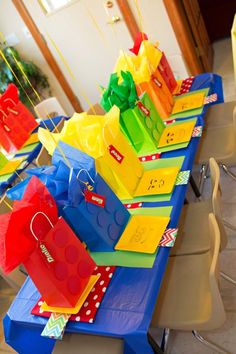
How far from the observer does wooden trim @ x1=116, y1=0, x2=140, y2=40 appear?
135 inches

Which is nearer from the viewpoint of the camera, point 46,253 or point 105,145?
point 46,253

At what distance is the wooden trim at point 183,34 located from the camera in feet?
10.8

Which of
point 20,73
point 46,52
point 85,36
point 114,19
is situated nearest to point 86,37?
point 85,36

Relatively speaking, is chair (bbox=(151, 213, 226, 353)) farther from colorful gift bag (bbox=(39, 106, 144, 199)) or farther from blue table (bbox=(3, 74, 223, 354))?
colorful gift bag (bbox=(39, 106, 144, 199))

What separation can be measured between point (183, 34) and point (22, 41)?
192 cm

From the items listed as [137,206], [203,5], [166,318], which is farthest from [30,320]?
[203,5]

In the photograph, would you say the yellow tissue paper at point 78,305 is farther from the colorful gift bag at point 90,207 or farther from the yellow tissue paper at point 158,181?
the yellow tissue paper at point 158,181

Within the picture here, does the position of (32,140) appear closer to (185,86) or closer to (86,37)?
(185,86)

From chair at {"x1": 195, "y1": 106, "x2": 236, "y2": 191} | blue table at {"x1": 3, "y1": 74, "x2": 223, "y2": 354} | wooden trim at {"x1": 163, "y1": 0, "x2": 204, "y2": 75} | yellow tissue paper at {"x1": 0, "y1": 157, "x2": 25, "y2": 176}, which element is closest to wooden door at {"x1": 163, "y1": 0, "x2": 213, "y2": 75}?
wooden trim at {"x1": 163, "y1": 0, "x2": 204, "y2": 75}

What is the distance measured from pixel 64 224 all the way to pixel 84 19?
3.12 m

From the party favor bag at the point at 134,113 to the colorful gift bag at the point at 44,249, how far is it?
2.32 feet

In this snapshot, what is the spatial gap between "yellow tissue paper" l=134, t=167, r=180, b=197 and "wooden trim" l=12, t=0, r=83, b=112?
291 cm

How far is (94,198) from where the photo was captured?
1.27 meters

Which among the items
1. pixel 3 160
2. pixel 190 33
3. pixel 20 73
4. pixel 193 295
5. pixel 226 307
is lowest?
pixel 226 307
